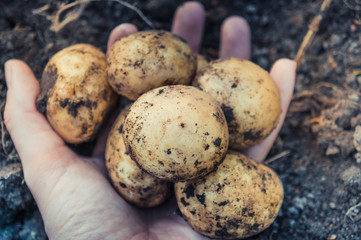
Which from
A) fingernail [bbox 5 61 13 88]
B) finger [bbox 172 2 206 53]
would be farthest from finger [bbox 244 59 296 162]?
fingernail [bbox 5 61 13 88]

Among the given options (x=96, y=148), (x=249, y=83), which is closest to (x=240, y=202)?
(x=249, y=83)

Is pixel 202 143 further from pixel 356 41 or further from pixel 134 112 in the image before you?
pixel 356 41

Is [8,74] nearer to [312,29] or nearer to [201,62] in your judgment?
[201,62]

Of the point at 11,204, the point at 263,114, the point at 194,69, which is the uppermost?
the point at 194,69

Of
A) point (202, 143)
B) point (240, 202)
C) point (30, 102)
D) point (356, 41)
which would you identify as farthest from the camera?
point (356, 41)

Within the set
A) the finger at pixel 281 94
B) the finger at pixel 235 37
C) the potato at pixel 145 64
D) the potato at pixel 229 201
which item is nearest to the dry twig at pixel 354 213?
the potato at pixel 229 201

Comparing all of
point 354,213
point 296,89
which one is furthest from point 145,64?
point 354,213

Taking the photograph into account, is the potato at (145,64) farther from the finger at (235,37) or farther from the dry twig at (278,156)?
the dry twig at (278,156)

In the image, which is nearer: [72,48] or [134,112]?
[134,112]
